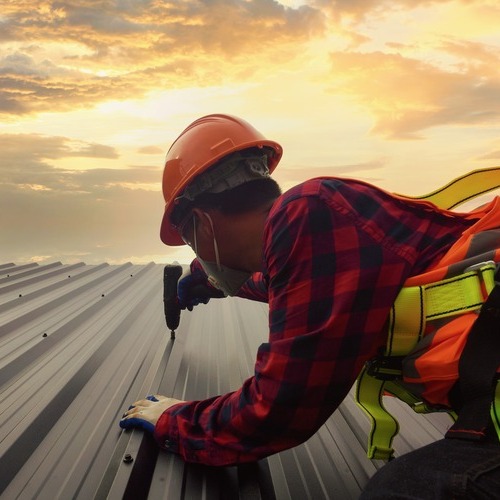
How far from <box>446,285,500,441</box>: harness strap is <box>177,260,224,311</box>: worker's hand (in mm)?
2121

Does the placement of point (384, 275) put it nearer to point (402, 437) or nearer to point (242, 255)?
point (242, 255)

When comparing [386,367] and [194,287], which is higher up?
[194,287]

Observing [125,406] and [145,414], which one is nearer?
[145,414]

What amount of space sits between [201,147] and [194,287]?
4.52 ft

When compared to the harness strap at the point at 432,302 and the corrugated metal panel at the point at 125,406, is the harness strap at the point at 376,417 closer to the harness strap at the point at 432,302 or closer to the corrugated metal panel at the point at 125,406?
the corrugated metal panel at the point at 125,406

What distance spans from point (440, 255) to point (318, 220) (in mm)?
484

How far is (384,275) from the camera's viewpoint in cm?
142

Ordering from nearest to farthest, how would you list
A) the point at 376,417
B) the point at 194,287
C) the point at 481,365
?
the point at 481,365
the point at 376,417
the point at 194,287

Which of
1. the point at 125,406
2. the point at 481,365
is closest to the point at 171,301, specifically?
the point at 125,406

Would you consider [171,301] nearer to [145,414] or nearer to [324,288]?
[145,414]

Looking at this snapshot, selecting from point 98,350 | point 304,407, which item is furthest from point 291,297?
point 98,350

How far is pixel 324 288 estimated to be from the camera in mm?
1420

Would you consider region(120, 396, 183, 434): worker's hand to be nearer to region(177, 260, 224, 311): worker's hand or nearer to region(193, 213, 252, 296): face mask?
region(193, 213, 252, 296): face mask

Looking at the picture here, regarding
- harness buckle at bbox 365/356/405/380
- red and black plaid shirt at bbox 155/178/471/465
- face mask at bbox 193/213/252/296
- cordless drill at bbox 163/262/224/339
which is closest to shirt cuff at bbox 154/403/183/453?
red and black plaid shirt at bbox 155/178/471/465
